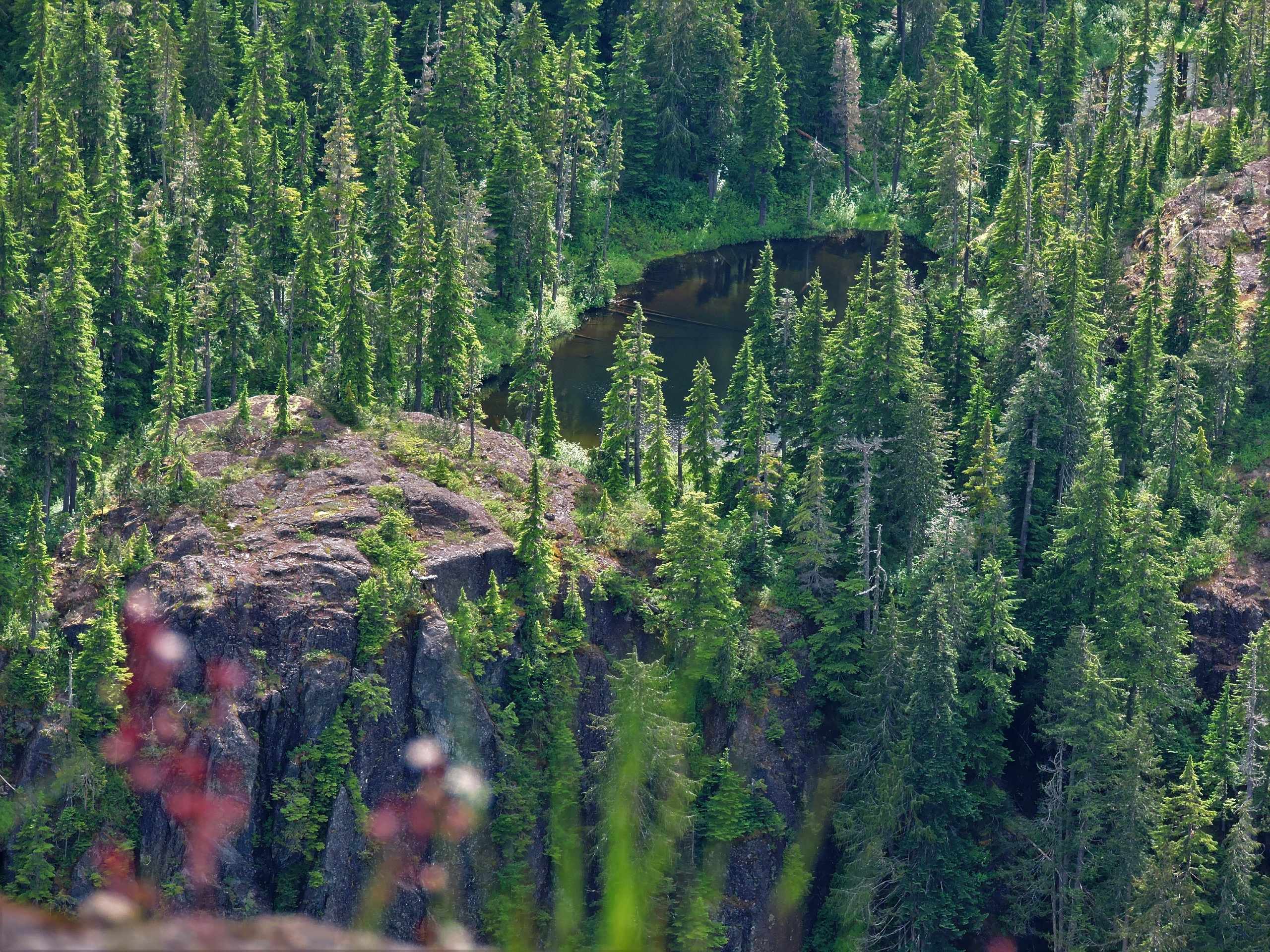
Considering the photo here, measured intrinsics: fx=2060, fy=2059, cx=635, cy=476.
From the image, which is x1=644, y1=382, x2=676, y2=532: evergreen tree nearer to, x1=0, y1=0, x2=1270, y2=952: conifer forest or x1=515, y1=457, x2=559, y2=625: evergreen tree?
x1=0, y1=0, x2=1270, y2=952: conifer forest

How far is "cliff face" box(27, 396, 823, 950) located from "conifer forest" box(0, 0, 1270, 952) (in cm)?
16

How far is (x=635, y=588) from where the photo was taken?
77375mm

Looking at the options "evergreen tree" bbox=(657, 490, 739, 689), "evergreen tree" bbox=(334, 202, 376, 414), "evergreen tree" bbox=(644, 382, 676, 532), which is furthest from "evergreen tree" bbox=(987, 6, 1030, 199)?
"evergreen tree" bbox=(657, 490, 739, 689)

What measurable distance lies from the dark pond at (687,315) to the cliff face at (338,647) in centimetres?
2124

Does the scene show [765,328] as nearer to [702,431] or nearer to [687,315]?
[702,431]

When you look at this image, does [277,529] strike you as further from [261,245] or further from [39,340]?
[261,245]

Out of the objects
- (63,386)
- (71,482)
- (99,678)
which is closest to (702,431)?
(71,482)

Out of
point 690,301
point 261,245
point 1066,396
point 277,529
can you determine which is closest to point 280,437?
point 277,529

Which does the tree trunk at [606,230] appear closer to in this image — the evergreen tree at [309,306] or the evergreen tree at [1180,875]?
the evergreen tree at [309,306]

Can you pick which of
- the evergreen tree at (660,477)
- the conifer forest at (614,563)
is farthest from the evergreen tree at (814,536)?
the evergreen tree at (660,477)

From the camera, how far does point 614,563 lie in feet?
257

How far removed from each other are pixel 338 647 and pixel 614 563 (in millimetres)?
12688

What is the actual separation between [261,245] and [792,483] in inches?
1202

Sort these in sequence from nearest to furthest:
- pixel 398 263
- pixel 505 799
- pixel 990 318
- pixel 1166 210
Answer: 1. pixel 505 799
2. pixel 398 263
3. pixel 990 318
4. pixel 1166 210
